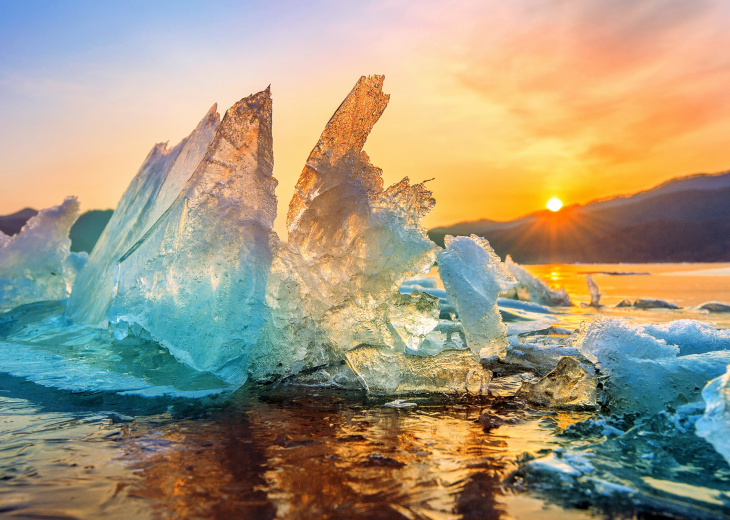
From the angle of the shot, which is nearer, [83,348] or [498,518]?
[498,518]

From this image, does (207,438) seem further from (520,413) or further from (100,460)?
(520,413)

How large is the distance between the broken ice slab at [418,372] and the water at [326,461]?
22cm

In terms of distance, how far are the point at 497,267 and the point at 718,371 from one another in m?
1.48

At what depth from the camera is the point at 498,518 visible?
1.77 metres

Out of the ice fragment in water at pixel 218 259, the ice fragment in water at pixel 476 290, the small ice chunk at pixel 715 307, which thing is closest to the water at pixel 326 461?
the ice fragment in water at pixel 476 290

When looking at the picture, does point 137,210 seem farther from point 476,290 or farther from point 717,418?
point 717,418

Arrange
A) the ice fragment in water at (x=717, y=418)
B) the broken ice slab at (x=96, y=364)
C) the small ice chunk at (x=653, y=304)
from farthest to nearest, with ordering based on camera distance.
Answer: the small ice chunk at (x=653, y=304), the broken ice slab at (x=96, y=364), the ice fragment in water at (x=717, y=418)

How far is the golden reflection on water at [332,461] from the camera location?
6.13 feet

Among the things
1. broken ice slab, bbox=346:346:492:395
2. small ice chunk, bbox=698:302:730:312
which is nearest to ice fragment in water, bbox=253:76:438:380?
broken ice slab, bbox=346:346:492:395

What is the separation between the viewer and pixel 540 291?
1115 cm

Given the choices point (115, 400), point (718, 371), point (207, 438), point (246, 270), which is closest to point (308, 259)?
point (246, 270)

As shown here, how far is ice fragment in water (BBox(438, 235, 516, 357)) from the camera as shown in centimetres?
382

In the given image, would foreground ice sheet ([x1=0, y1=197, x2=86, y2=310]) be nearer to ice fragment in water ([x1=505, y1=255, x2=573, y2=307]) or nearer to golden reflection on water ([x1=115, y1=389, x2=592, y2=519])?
golden reflection on water ([x1=115, y1=389, x2=592, y2=519])

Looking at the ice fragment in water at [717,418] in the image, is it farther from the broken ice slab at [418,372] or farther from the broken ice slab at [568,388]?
the broken ice slab at [418,372]
